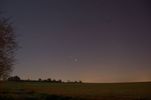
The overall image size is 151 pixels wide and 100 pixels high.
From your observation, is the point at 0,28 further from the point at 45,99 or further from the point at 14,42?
the point at 45,99

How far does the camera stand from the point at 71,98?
39.4 m

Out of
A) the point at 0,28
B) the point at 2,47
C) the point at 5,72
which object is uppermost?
the point at 0,28

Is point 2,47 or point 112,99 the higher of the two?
point 2,47

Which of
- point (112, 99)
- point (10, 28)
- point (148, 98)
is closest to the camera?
point (148, 98)

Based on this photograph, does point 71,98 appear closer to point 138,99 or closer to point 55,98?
point 55,98

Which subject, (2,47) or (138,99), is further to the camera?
(2,47)

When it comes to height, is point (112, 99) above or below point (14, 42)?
A: below

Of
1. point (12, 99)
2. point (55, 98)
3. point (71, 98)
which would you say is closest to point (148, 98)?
point (71, 98)

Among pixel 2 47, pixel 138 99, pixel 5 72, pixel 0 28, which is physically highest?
pixel 0 28

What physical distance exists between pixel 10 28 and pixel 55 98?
11.0 meters

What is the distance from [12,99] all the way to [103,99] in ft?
37.5

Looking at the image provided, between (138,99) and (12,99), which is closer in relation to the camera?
(138,99)

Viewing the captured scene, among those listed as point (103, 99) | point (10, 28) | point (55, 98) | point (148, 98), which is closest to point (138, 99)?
point (148, 98)

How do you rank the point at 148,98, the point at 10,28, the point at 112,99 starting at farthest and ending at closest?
the point at 10,28 → the point at 112,99 → the point at 148,98
